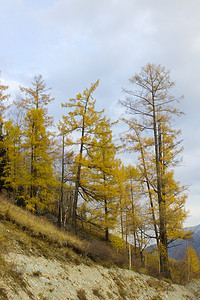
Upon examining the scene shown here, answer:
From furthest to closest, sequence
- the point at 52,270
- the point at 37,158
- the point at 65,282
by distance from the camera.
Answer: the point at 37,158, the point at 52,270, the point at 65,282

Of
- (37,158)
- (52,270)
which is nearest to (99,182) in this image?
(37,158)

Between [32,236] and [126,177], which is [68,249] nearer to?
[32,236]

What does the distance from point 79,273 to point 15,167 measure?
10024 millimetres

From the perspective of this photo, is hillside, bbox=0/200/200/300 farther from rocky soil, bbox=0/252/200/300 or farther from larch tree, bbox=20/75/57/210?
larch tree, bbox=20/75/57/210

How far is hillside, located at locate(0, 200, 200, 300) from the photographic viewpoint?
14.3 ft

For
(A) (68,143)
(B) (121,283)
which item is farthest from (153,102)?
(B) (121,283)

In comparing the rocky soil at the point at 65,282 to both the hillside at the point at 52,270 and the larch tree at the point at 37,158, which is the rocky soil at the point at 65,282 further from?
the larch tree at the point at 37,158

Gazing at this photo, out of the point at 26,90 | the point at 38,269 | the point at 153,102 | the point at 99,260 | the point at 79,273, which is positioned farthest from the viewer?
the point at 26,90

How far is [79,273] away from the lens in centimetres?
677

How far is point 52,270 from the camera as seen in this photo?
5.75 meters

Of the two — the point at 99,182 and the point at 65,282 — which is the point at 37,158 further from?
the point at 65,282

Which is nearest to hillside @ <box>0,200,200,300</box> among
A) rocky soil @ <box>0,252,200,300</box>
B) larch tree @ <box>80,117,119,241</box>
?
rocky soil @ <box>0,252,200,300</box>

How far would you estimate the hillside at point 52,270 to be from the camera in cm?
436

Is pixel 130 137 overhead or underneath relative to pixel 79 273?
overhead
